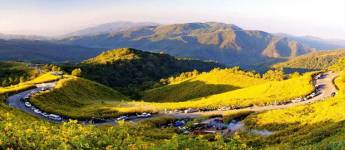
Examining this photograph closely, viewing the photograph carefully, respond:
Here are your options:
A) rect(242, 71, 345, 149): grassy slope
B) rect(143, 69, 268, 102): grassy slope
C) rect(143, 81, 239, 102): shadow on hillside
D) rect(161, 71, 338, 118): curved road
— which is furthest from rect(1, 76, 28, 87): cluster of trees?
rect(242, 71, 345, 149): grassy slope

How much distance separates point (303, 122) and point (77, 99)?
238 ft

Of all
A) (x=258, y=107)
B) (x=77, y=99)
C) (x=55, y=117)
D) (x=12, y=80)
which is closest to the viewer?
(x=55, y=117)

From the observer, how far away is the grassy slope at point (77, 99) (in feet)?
319

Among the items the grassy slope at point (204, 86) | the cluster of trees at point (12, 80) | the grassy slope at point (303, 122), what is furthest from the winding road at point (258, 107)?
the cluster of trees at point (12, 80)

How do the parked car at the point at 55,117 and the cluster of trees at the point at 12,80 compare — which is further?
the cluster of trees at the point at 12,80

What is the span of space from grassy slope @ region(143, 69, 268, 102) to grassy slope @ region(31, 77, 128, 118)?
1076 inches

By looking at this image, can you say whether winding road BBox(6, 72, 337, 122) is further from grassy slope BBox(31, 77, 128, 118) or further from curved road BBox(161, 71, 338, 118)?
grassy slope BBox(31, 77, 128, 118)

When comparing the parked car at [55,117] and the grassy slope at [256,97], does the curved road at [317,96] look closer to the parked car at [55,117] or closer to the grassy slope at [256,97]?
the grassy slope at [256,97]

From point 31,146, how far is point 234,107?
81.6 m

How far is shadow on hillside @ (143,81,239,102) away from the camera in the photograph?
16738 centimetres

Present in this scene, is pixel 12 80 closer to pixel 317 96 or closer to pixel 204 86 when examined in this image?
pixel 204 86

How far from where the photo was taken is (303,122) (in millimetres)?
62594

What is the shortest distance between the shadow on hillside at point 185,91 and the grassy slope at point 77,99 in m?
25.5

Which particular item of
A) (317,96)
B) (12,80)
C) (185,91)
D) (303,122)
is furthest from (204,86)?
(303,122)
